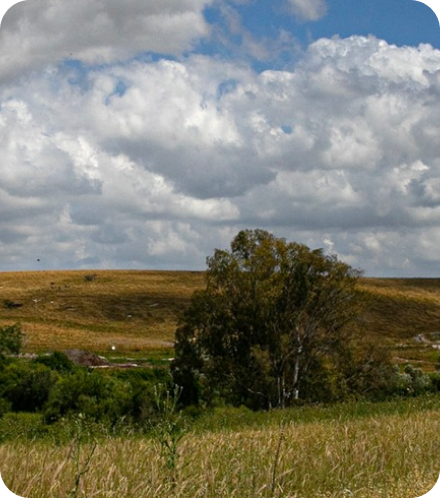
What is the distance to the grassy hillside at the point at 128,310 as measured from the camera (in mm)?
76519

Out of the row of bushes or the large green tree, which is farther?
the large green tree

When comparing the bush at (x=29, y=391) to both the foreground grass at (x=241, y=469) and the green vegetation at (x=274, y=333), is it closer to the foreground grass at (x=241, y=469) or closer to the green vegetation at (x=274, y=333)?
the green vegetation at (x=274, y=333)

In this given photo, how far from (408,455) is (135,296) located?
337 ft

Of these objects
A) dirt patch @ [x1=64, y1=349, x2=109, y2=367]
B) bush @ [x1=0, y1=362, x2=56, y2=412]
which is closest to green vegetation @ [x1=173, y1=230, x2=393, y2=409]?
bush @ [x1=0, y1=362, x2=56, y2=412]

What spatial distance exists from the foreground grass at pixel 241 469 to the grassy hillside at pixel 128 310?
56.0 metres

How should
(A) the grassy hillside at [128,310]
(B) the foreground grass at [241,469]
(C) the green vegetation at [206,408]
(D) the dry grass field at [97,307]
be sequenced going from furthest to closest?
(D) the dry grass field at [97,307], (A) the grassy hillside at [128,310], (C) the green vegetation at [206,408], (B) the foreground grass at [241,469]

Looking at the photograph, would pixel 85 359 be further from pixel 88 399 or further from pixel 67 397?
pixel 88 399

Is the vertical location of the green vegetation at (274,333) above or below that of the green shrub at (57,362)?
above

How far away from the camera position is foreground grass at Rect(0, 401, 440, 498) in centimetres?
548

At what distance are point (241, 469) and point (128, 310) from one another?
97.1 meters

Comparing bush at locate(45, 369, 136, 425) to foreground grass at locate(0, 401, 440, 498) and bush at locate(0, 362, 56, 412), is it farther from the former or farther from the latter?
foreground grass at locate(0, 401, 440, 498)

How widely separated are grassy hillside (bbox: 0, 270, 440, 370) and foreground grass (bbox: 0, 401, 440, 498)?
56008mm

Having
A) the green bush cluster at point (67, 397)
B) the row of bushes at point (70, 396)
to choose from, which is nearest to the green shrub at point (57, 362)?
the row of bushes at point (70, 396)

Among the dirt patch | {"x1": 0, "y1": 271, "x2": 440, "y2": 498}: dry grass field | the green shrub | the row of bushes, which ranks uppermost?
{"x1": 0, "y1": 271, "x2": 440, "y2": 498}: dry grass field
